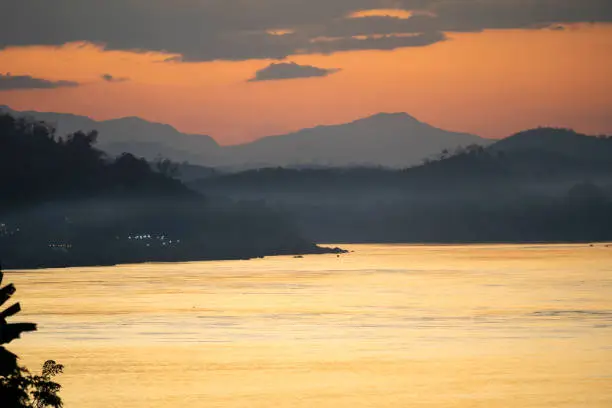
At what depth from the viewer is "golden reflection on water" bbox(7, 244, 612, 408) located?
50.9m

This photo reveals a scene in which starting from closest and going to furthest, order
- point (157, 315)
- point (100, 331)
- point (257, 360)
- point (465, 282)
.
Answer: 1. point (257, 360)
2. point (100, 331)
3. point (157, 315)
4. point (465, 282)

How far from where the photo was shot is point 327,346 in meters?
70.8

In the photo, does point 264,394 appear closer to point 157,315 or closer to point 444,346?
point 444,346

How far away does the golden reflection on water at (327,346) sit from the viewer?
50938 millimetres

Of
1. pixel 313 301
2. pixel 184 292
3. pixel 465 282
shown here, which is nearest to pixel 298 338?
pixel 313 301

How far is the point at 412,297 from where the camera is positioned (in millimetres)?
124188

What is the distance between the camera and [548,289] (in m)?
136

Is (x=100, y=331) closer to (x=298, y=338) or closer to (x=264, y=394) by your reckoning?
(x=298, y=338)

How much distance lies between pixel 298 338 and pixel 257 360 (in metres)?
13.7

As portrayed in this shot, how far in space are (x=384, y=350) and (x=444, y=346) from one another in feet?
15.0

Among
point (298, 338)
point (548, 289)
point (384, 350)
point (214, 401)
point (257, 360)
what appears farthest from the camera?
point (548, 289)

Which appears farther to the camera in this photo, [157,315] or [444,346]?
[157,315]

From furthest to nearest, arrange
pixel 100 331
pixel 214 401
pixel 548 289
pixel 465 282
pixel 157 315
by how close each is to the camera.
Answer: pixel 465 282, pixel 548 289, pixel 157 315, pixel 100 331, pixel 214 401

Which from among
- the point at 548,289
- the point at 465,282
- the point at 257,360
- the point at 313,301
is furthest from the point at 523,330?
the point at 465,282
